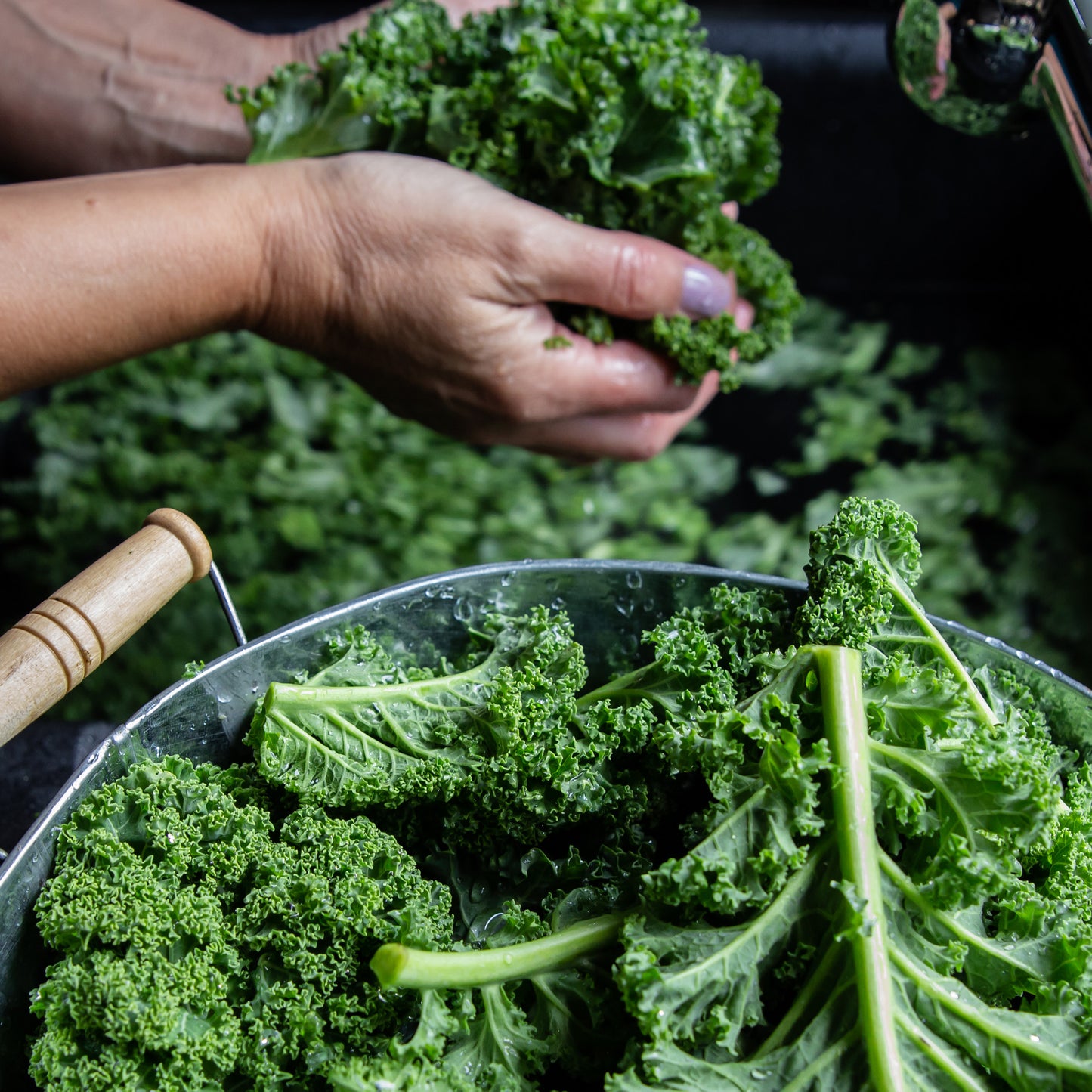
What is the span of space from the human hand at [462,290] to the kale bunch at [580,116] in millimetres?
76

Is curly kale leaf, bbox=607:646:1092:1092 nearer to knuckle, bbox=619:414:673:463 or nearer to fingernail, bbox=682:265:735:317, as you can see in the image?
fingernail, bbox=682:265:735:317

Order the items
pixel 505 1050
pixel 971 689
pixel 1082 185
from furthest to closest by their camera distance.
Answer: pixel 1082 185 < pixel 971 689 < pixel 505 1050

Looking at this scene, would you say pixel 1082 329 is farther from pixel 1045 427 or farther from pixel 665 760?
pixel 665 760

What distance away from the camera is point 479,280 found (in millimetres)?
1589

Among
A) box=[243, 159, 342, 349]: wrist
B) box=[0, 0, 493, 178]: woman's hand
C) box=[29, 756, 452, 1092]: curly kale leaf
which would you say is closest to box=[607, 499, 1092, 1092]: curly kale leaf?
box=[29, 756, 452, 1092]: curly kale leaf

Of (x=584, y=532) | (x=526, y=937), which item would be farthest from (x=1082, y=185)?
(x=584, y=532)

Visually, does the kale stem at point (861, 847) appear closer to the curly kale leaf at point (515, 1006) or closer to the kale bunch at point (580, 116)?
the curly kale leaf at point (515, 1006)

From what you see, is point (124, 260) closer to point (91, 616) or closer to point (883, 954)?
point (91, 616)

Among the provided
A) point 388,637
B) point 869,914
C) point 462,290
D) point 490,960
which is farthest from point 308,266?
point 869,914

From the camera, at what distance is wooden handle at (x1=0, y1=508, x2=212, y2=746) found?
0.89 m

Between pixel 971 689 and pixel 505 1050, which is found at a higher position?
pixel 971 689

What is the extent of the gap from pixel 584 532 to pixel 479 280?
104 centimetres

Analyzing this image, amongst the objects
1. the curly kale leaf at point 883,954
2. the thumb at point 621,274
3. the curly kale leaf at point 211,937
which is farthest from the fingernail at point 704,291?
the curly kale leaf at point 211,937

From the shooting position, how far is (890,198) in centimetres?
270
